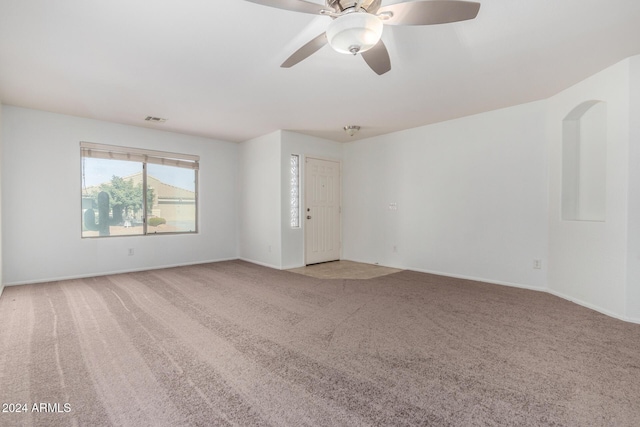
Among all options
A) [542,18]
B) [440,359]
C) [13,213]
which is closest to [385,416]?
[440,359]

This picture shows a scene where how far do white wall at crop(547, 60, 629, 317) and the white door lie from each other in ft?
12.2

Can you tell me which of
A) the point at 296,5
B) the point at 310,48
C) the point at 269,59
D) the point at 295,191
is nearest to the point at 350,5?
the point at 296,5

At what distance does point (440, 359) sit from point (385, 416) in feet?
2.66

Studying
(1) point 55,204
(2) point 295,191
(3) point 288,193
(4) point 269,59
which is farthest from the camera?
(2) point 295,191

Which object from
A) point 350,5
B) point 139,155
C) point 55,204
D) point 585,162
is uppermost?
point 350,5

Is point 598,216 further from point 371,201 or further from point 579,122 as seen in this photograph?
point 371,201

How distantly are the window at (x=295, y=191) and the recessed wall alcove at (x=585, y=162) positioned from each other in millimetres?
4013

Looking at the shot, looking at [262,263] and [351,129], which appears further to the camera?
[262,263]

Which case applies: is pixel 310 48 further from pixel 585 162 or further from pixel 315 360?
pixel 585 162

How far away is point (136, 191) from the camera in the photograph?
5398mm

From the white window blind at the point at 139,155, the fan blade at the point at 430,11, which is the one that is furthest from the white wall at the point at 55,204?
the fan blade at the point at 430,11

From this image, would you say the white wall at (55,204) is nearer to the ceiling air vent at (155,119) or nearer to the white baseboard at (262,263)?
the ceiling air vent at (155,119)

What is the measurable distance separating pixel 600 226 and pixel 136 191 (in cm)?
668

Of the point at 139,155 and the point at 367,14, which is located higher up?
the point at 367,14
